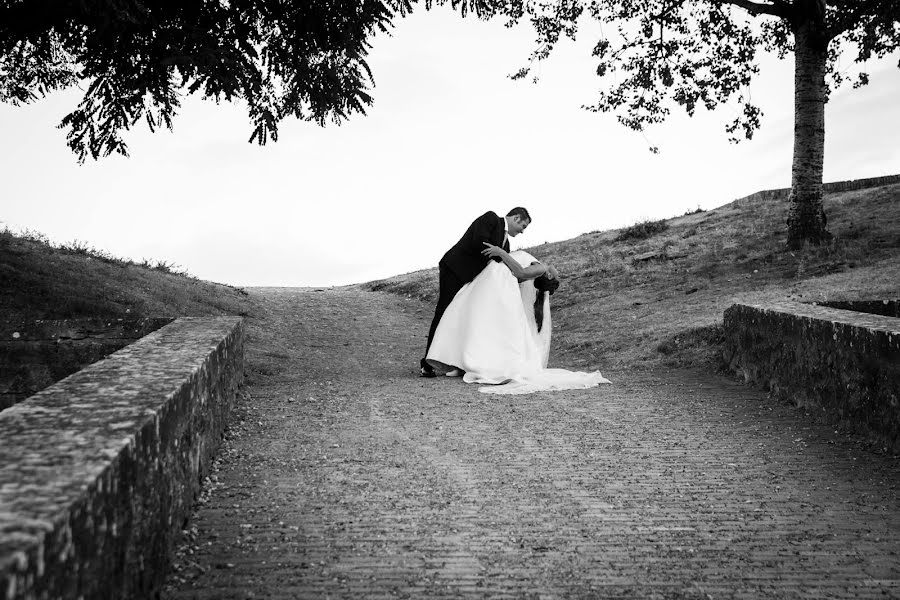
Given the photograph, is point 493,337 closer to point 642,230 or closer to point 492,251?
point 492,251

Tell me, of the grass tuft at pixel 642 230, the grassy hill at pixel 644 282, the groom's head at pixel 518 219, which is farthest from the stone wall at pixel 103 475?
the grass tuft at pixel 642 230

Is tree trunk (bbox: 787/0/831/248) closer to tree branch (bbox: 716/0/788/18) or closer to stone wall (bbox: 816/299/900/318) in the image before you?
tree branch (bbox: 716/0/788/18)

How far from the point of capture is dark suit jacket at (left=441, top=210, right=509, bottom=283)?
10.6 metres

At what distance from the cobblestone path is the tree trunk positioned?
1041 centimetres

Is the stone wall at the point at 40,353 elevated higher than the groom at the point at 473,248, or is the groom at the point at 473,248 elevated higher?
the groom at the point at 473,248

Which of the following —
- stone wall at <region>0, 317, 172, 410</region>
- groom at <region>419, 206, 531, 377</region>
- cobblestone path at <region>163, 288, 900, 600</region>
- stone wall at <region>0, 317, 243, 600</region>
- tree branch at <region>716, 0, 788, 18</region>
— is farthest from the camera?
tree branch at <region>716, 0, 788, 18</region>

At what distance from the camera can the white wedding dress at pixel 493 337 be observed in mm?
9688

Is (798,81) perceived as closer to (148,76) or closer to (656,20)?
(656,20)

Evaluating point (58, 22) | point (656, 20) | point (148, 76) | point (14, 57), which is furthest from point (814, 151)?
point (14, 57)

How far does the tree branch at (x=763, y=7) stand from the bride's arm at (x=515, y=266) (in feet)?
35.6

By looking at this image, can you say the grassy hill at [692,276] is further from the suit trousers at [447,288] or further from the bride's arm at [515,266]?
the suit trousers at [447,288]

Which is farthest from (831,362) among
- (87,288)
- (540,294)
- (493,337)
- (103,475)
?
(87,288)

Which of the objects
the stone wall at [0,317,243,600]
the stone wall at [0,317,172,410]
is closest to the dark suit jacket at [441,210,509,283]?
the stone wall at [0,317,172,410]

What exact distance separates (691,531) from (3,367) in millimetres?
6749
